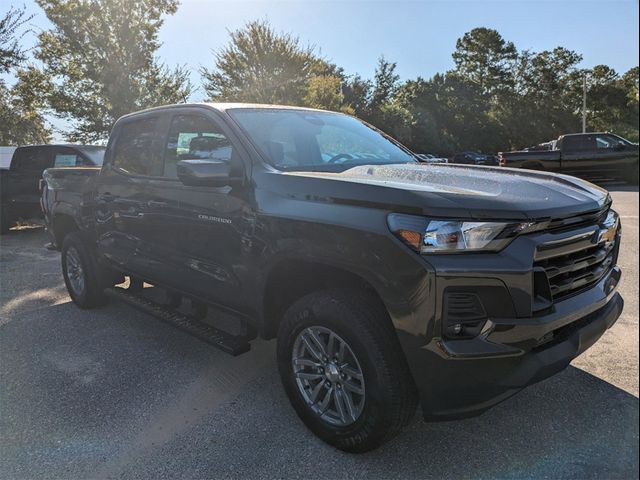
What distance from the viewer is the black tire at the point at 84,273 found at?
4969 mm

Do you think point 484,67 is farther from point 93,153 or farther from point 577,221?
point 577,221

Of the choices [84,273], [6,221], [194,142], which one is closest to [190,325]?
[194,142]

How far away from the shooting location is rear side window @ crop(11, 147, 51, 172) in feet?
27.4

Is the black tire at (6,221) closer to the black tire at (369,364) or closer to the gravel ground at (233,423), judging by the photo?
the gravel ground at (233,423)

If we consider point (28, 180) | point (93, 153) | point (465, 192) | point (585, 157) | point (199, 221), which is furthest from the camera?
point (585, 157)

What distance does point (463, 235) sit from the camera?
2137 mm

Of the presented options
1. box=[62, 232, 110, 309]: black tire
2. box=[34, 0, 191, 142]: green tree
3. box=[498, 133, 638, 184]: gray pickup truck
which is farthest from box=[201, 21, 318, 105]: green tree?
box=[62, 232, 110, 309]: black tire

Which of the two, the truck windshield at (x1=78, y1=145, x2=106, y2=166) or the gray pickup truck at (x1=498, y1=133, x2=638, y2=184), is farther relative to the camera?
the gray pickup truck at (x1=498, y1=133, x2=638, y2=184)

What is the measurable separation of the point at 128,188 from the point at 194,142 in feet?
3.14

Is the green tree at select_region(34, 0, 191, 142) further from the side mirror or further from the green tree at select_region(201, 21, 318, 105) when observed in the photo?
the side mirror

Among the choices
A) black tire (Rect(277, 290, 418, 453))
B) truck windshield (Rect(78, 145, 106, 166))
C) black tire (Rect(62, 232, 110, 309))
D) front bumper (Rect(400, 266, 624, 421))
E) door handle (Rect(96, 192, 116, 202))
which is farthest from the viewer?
truck windshield (Rect(78, 145, 106, 166))

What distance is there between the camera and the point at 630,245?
688 centimetres

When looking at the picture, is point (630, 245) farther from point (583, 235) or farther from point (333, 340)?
point (333, 340)

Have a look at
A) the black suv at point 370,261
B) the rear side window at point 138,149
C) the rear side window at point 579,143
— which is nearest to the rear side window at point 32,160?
the rear side window at point 138,149
